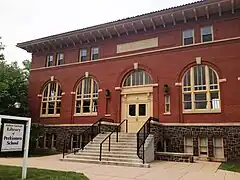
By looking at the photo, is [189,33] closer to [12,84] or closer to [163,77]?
[163,77]

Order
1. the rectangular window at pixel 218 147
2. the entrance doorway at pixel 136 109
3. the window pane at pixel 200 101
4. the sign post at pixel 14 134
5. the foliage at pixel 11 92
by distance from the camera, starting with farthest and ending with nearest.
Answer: the foliage at pixel 11 92 < the entrance doorway at pixel 136 109 < the window pane at pixel 200 101 < the rectangular window at pixel 218 147 < the sign post at pixel 14 134

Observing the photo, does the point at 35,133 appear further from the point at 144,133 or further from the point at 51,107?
the point at 144,133

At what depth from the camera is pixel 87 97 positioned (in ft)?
59.5

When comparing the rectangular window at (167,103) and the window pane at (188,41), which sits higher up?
the window pane at (188,41)

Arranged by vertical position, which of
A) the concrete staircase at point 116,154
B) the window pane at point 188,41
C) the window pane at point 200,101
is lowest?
the concrete staircase at point 116,154

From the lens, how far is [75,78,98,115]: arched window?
17.8 m

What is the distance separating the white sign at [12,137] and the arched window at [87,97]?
33.3 feet

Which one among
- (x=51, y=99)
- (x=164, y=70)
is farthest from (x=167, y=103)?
(x=51, y=99)

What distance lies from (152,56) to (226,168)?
846cm

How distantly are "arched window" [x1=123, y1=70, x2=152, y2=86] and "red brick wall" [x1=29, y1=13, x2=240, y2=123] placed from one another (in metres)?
0.41

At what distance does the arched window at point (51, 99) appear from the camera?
1933 centimetres

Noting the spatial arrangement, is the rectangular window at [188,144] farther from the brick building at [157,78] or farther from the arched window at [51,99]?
the arched window at [51,99]

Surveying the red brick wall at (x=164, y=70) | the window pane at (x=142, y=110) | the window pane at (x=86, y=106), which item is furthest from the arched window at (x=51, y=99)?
the window pane at (x=142, y=110)

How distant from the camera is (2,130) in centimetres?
690
